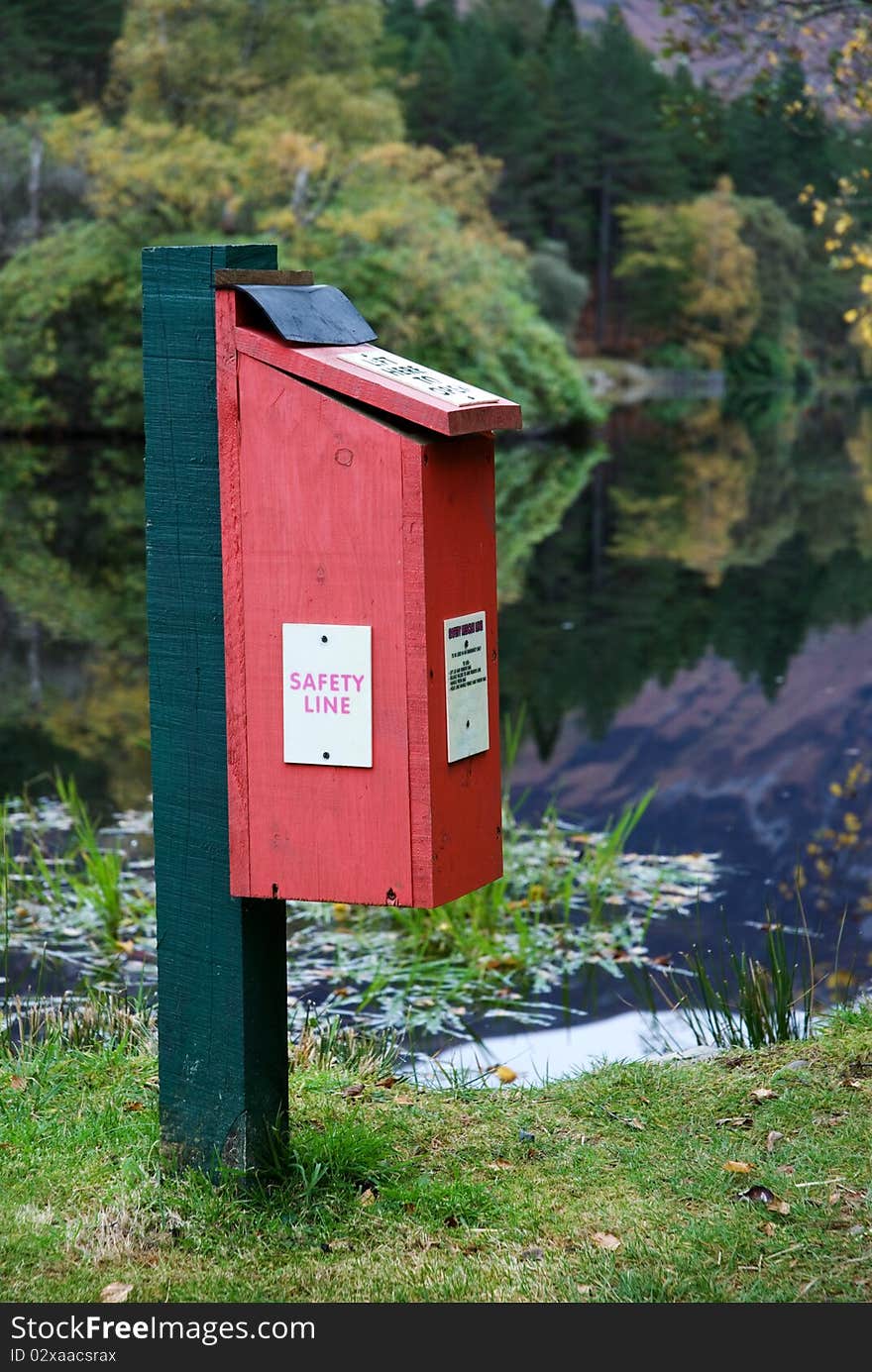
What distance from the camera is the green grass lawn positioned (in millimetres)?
3623

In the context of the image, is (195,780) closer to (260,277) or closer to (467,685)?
(467,685)

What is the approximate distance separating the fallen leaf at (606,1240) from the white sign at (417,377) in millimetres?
1822

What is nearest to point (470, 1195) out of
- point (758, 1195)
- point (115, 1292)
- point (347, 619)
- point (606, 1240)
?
point (606, 1240)

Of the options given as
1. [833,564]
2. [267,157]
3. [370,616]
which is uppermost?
[267,157]

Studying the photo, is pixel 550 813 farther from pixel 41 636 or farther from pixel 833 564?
pixel 833 564

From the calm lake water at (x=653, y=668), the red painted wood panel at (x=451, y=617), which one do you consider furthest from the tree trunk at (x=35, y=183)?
the red painted wood panel at (x=451, y=617)

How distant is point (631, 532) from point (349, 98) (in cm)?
1503

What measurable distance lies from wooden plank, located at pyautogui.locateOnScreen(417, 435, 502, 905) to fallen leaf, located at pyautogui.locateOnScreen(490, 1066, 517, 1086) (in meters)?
1.83

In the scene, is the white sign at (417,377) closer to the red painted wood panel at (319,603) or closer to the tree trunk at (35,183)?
the red painted wood panel at (319,603)

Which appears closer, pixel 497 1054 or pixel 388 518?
pixel 388 518

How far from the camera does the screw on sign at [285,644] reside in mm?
3662

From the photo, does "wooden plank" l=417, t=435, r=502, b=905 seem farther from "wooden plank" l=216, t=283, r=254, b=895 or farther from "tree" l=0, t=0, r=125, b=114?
"tree" l=0, t=0, r=125, b=114

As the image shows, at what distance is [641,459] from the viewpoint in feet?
Result: 123

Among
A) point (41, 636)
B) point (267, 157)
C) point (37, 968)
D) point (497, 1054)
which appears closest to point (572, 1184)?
point (497, 1054)
